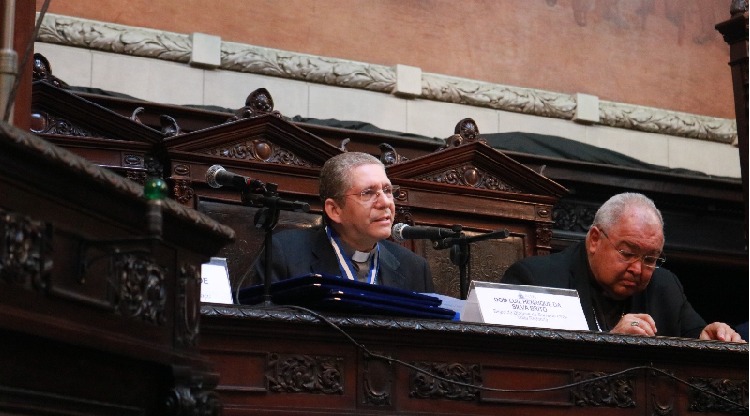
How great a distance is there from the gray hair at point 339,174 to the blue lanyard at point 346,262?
146 mm

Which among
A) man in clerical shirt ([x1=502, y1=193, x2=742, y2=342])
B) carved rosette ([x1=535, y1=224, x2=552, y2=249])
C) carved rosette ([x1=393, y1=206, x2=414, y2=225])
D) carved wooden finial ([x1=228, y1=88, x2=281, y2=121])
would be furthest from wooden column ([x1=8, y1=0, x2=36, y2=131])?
carved rosette ([x1=535, y1=224, x2=552, y2=249])

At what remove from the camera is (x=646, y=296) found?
196 inches

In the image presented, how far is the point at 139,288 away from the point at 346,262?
2639 millimetres

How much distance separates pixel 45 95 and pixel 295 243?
139 centimetres

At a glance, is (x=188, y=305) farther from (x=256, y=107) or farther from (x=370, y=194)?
(x=256, y=107)

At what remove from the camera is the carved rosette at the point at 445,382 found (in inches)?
141

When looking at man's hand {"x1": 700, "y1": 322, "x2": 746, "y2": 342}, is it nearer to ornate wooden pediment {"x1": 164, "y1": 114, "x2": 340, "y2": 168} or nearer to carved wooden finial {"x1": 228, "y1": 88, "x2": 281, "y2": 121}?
ornate wooden pediment {"x1": 164, "y1": 114, "x2": 340, "y2": 168}

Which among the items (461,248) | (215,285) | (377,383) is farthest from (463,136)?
(377,383)

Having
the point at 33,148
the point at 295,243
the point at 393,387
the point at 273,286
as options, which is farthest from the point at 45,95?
the point at 33,148

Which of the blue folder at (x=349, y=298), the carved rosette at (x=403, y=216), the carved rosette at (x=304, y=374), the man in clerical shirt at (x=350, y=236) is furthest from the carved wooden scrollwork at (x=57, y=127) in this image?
the carved rosette at (x=304, y=374)

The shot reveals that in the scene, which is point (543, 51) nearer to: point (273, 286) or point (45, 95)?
point (45, 95)

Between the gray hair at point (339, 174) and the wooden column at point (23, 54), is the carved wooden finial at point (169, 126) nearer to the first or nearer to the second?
the gray hair at point (339, 174)

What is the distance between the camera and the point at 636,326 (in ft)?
14.1

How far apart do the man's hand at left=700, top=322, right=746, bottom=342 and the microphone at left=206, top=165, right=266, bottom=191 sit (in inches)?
68.0
